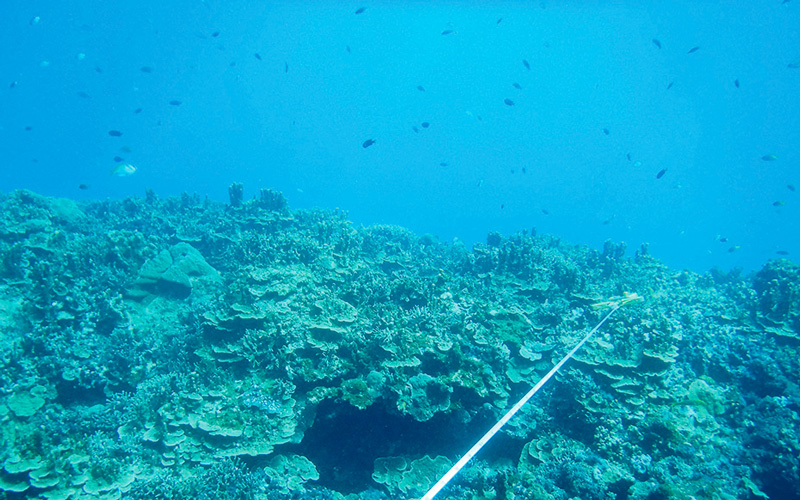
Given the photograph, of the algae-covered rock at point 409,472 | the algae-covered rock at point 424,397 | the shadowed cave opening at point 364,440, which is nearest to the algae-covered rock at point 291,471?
the shadowed cave opening at point 364,440

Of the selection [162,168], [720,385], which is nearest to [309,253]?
[720,385]

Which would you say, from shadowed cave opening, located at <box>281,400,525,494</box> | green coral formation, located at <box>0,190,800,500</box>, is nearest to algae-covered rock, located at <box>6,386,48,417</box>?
green coral formation, located at <box>0,190,800,500</box>

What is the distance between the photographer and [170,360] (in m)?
7.83

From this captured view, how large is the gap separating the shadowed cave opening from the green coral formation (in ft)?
0.10

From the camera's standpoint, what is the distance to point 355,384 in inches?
238

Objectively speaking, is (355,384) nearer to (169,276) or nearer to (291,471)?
(291,471)

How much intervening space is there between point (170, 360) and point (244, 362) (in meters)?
2.22

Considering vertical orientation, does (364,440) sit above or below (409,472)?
below

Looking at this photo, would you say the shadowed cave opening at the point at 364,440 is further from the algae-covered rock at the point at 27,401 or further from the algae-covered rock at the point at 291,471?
the algae-covered rock at the point at 27,401

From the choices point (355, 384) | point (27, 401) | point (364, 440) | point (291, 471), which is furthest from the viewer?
point (27, 401)

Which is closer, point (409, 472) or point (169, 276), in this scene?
point (409, 472)

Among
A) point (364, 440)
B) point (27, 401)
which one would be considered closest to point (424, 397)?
point (364, 440)

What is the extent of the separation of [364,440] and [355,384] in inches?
46.1

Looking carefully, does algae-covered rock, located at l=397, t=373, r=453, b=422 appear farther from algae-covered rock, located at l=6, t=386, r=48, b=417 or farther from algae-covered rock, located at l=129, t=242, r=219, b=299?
algae-covered rock, located at l=129, t=242, r=219, b=299
